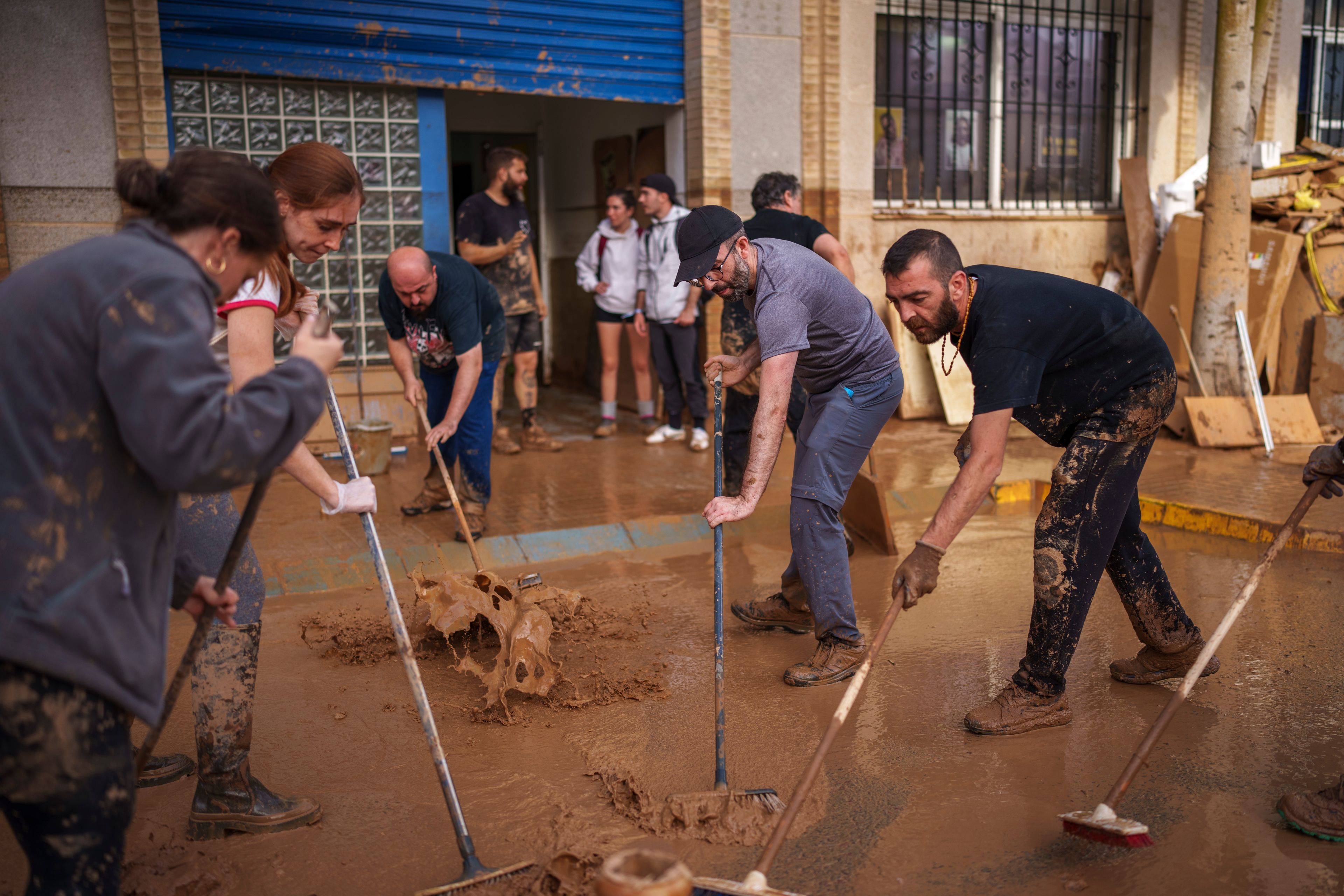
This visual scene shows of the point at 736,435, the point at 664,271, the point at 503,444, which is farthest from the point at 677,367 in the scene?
the point at 736,435

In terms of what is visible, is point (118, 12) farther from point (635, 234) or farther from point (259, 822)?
point (259, 822)

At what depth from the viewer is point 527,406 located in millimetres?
8219

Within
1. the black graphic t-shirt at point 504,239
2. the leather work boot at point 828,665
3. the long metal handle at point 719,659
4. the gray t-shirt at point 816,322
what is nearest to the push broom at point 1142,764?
the long metal handle at point 719,659

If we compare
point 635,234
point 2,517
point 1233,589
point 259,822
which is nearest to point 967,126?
point 635,234

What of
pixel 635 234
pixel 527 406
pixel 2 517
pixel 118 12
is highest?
pixel 118 12

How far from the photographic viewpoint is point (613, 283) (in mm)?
8398

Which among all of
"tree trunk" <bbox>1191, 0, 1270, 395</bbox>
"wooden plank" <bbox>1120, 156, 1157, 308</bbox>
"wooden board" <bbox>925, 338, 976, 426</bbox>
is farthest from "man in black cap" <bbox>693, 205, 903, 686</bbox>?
"wooden plank" <bbox>1120, 156, 1157, 308</bbox>

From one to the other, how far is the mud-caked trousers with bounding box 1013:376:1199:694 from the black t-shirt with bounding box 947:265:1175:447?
0.07 metres

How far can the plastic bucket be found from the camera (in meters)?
6.93

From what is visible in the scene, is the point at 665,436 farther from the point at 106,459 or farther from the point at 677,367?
the point at 106,459

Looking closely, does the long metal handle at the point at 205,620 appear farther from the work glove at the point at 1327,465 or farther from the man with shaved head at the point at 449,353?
the work glove at the point at 1327,465

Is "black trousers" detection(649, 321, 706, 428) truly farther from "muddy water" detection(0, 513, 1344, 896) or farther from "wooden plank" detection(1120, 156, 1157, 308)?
"wooden plank" detection(1120, 156, 1157, 308)

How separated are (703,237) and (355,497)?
165cm

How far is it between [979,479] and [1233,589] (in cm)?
266
